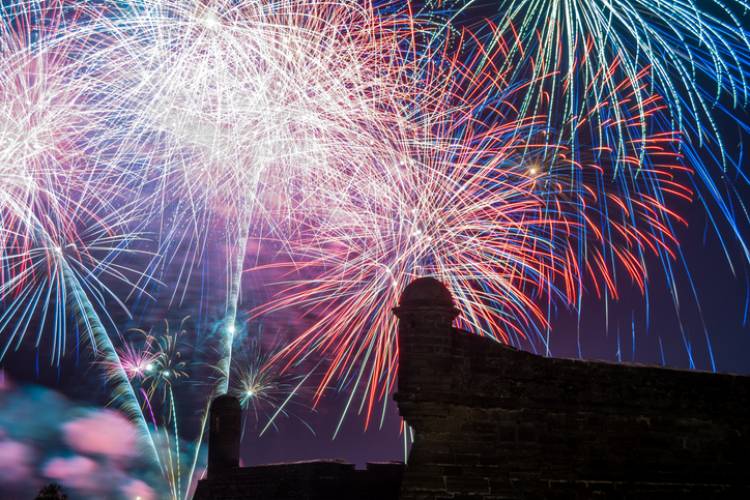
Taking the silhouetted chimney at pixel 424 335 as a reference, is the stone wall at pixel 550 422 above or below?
below

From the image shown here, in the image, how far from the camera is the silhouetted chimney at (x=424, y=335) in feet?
39.2

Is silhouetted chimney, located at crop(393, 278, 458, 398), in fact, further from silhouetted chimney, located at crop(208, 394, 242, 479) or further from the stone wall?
silhouetted chimney, located at crop(208, 394, 242, 479)

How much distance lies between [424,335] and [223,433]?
11615mm

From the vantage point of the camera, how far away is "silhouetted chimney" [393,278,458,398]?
11961 millimetres

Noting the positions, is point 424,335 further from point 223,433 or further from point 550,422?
point 223,433

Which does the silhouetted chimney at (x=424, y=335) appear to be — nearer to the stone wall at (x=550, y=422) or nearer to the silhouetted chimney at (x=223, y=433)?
the stone wall at (x=550, y=422)

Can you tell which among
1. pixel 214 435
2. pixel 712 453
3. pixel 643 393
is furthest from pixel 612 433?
pixel 214 435

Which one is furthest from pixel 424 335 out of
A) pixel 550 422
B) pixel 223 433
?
pixel 223 433

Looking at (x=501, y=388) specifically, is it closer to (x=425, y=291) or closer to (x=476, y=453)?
(x=476, y=453)

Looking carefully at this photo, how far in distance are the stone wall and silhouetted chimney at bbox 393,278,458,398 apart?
14mm

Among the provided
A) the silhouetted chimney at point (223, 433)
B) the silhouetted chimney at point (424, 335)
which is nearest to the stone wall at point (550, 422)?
the silhouetted chimney at point (424, 335)

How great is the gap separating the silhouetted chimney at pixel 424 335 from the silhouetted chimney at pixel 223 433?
11.0 meters

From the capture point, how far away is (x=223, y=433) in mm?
22141

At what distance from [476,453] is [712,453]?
396 cm
